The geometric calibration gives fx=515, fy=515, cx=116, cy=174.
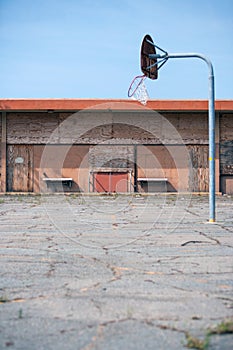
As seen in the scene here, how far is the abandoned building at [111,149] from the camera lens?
80.3ft

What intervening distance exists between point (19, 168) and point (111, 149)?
14.7 ft

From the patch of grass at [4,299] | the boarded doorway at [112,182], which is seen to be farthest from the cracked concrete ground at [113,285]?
the boarded doorway at [112,182]

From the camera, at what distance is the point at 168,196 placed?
75.5 feet

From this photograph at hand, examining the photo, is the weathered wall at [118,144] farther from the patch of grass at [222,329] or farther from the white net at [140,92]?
the patch of grass at [222,329]

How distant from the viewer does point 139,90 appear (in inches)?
548

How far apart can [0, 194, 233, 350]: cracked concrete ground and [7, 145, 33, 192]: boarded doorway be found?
13.4 meters

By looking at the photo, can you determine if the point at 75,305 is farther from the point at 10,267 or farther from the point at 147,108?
the point at 147,108

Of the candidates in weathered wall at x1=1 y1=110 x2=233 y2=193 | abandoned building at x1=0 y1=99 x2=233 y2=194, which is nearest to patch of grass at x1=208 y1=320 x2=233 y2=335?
abandoned building at x1=0 y1=99 x2=233 y2=194

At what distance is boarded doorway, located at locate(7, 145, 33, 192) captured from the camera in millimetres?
24531

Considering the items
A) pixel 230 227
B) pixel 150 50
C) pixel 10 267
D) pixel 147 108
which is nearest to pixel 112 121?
pixel 147 108

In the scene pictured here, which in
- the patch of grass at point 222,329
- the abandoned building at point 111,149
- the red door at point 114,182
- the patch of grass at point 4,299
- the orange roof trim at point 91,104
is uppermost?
the orange roof trim at point 91,104

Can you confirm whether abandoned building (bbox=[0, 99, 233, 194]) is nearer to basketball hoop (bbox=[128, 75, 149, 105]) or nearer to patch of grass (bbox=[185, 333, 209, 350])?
basketball hoop (bbox=[128, 75, 149, 105])

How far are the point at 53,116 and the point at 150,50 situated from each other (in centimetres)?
1200

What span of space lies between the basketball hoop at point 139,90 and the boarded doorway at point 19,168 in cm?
1141
